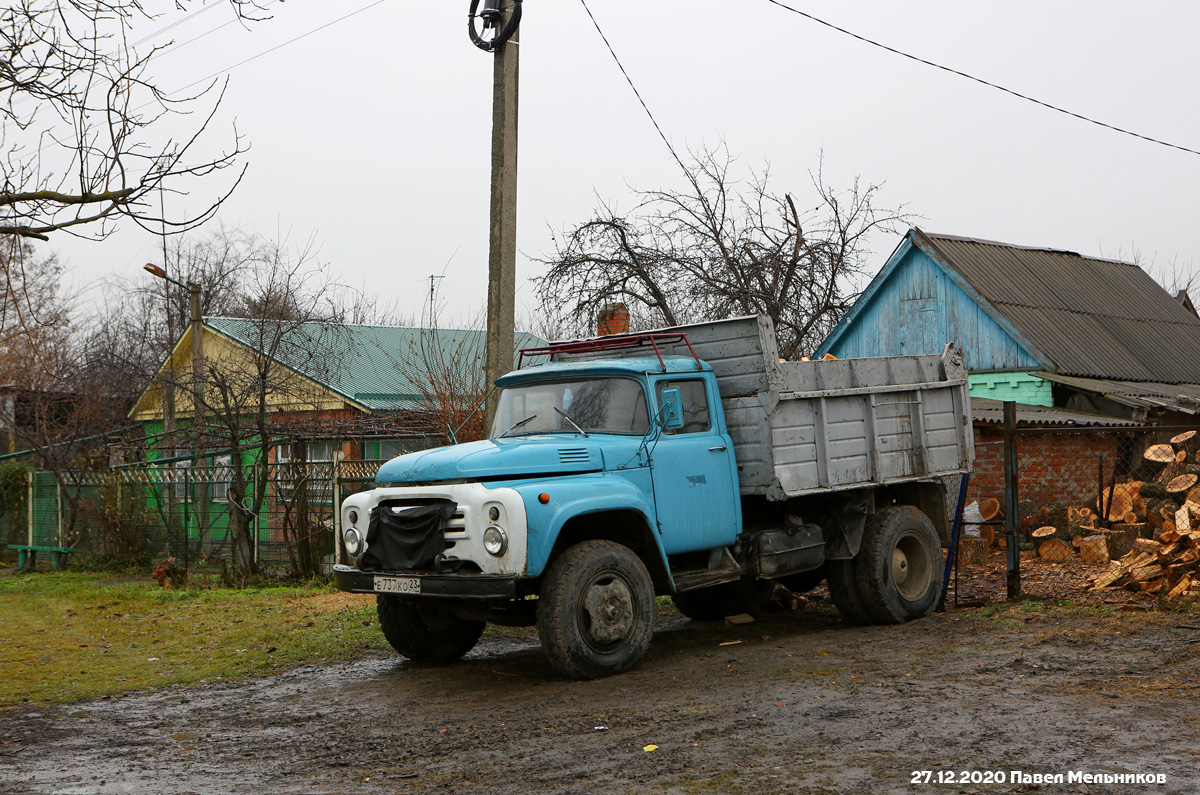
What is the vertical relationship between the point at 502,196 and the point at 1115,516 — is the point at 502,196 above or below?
above

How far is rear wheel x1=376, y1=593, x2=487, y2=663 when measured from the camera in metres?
8.26

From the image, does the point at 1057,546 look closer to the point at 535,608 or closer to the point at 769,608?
the point at 769,608

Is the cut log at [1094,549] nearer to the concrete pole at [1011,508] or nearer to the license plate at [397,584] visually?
the concrete pole at [1011,508]

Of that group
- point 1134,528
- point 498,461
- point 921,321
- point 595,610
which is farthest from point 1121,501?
point 498,461

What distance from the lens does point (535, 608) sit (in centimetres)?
776

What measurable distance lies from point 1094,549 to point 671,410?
745cm

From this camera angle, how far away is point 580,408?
8.20m

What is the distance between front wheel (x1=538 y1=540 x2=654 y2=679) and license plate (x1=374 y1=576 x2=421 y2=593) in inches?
33.7

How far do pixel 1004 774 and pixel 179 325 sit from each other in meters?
43.0

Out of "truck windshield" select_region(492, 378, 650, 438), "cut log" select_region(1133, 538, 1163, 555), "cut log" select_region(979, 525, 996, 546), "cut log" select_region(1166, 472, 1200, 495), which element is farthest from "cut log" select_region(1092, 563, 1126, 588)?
"truck windshield" select_region(492, 378, 650, 438)

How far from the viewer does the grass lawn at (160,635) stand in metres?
8.28

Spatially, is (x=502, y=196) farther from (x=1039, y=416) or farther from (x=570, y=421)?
(x=1039, y=416)

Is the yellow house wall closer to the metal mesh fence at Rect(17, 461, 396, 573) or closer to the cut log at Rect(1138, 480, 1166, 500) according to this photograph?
the metal mesh fence at Rect(17, 461, 396, 573)

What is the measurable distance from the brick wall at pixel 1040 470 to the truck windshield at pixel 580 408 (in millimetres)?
9695
